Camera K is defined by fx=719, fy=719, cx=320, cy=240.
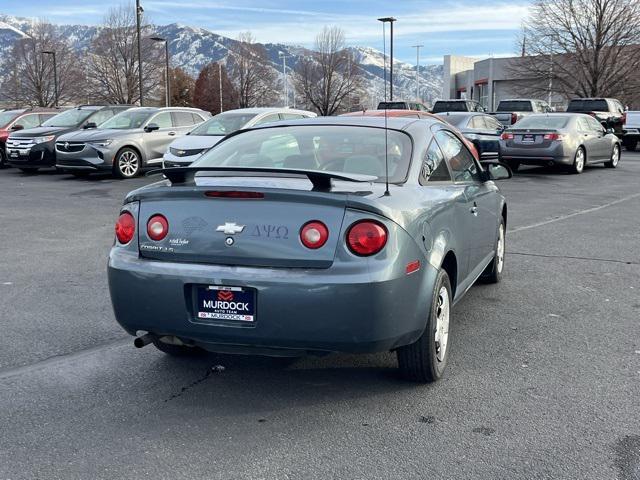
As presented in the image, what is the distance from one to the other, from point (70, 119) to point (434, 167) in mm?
16812

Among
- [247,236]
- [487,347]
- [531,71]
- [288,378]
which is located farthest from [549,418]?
[531,71]

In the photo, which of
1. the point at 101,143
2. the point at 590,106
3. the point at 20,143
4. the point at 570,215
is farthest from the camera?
the point at 590,106

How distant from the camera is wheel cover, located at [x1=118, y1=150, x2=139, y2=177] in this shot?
16656 mm

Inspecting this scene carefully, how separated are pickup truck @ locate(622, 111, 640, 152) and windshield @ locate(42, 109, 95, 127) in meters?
19.4

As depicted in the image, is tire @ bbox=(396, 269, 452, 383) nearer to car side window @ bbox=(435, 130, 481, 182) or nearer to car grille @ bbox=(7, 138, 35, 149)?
car side window @ bbox=(435, 130, 481, 182)

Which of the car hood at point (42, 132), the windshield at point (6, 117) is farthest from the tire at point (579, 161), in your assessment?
the windshield at point (6, 117)

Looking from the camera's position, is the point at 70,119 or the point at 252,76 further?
the point at 252,76

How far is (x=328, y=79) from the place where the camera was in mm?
69438

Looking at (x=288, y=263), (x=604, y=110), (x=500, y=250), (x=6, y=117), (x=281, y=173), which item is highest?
(x=604, y=110)

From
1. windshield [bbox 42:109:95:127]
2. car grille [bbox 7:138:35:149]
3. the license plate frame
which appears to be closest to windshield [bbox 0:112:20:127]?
windshield [bbox 42:109:95:127]

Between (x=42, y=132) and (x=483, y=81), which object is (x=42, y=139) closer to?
(x=42, y=132)

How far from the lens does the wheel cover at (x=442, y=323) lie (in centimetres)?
430

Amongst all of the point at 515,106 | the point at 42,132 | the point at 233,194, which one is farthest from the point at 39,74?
the point at 233,194

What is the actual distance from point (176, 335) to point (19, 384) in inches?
45.0
